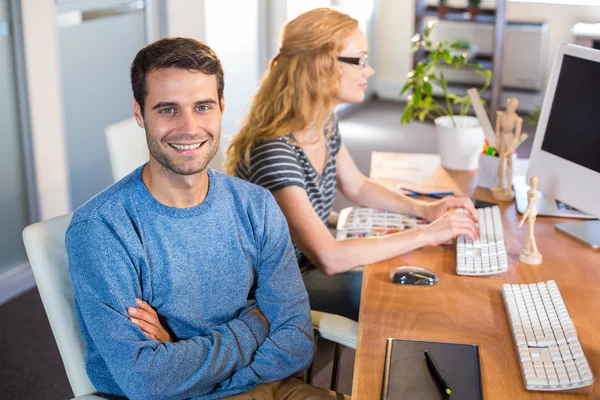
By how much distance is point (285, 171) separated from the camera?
81.7 inches

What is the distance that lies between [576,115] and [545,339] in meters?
0.81

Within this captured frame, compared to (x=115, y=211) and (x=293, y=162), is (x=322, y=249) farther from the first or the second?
(x=115, y=211)

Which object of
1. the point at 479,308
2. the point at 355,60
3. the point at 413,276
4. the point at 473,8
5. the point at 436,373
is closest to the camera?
the point at 436,373

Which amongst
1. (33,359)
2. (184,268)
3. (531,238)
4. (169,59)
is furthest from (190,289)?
(33,359)

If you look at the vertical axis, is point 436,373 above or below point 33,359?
above

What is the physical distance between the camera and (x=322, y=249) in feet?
6.66

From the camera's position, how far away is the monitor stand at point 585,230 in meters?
2.11

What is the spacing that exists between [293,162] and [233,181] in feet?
1.18

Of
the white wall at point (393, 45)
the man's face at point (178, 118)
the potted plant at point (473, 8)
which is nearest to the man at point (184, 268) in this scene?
the man's face at point (178, 118)

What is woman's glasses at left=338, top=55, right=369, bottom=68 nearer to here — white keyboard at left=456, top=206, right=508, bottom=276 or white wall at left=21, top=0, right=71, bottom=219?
white keyboard at left=456, top=206, right=508, bottom=276

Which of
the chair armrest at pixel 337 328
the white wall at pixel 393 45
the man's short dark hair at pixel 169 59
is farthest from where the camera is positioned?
the white wall at pixel 393 45

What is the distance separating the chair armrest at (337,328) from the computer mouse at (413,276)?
16cm

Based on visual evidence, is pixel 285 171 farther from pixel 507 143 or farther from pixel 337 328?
pixel 507 143

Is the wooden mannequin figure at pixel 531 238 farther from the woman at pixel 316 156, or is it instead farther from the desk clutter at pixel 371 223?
the desk clutter at pixel 371 223
